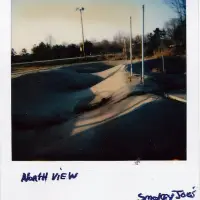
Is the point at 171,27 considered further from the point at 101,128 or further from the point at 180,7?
the point at 101,128

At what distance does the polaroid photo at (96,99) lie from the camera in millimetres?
636

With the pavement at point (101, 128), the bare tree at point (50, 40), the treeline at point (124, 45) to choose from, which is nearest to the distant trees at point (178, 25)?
the treeline at point (124, 45)

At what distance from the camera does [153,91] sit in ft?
2.14

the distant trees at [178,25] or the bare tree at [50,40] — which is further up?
the distant trees at [178,25]

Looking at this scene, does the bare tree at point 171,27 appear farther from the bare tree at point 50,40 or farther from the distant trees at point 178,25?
the bare tree at point 50,40

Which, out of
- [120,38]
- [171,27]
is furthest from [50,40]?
[171,27]

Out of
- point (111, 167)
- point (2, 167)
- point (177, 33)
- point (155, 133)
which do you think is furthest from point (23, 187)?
point (177, 33)

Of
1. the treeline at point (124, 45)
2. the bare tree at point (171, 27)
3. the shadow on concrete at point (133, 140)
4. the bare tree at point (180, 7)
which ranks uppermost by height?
the bare tree at point (180, 7)

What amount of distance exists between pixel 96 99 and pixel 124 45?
Answer: 0.40ft

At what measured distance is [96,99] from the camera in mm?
649

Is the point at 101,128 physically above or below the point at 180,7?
below
